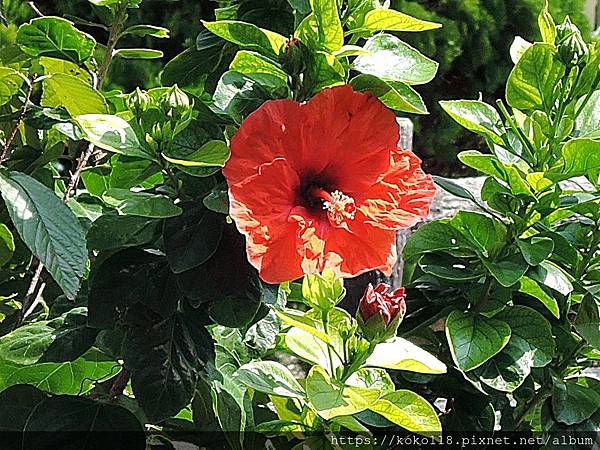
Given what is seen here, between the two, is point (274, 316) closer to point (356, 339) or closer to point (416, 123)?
point (356, 339)

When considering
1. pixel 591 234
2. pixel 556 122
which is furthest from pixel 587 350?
pixel 556 122

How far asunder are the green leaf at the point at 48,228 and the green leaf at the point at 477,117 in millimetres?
340

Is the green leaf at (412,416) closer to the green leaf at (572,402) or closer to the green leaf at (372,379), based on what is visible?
the green leaf at (372,379)

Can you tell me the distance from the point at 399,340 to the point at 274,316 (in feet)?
0.45

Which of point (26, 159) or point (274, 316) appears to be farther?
point (26, 159)

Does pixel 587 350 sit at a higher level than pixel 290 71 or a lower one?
lower

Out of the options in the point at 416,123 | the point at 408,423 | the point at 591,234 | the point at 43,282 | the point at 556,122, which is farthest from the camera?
the point at 416,123

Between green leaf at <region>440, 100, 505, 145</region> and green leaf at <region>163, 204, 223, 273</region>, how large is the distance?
0.25 metres

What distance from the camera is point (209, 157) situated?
1.76ft

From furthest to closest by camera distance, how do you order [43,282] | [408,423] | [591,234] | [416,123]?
[416,123] < [43,282] < [591,234] < [408,423]

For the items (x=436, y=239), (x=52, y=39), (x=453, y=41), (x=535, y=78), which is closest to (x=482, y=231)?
(x=436, y=239)

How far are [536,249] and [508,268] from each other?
0.09 ft

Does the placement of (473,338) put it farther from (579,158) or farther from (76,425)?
(76,425)

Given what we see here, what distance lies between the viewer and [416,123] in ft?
9.80
